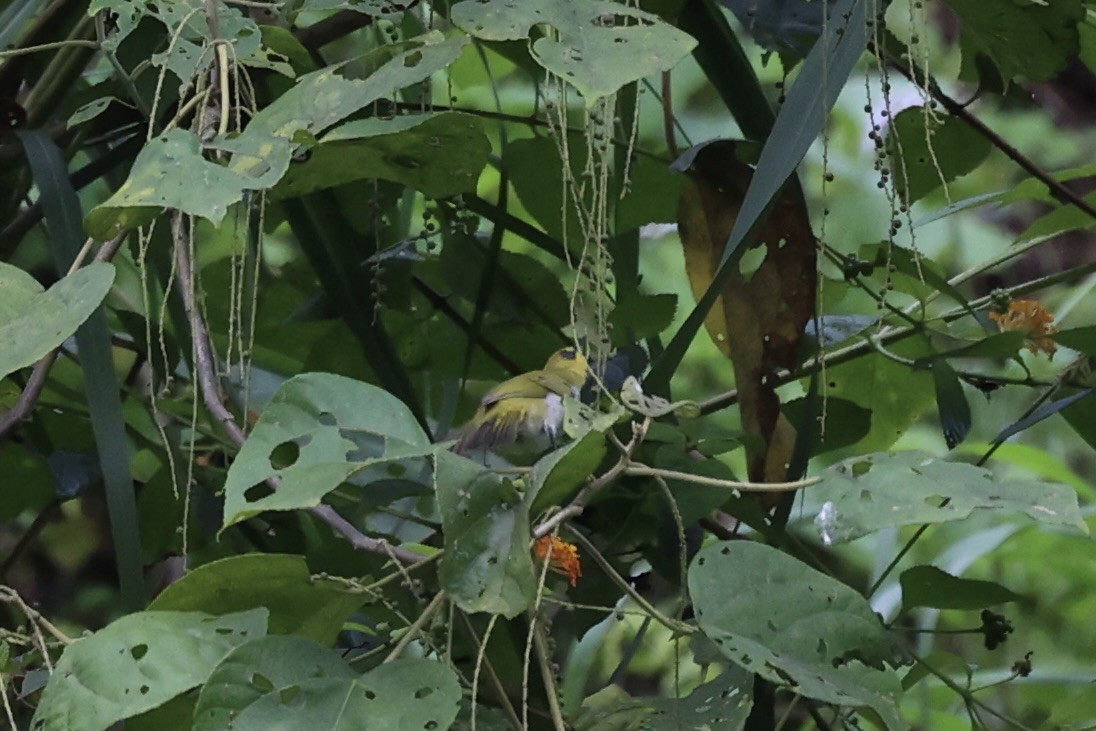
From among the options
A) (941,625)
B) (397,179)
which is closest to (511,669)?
(397,179)

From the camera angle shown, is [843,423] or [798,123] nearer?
[798,123]

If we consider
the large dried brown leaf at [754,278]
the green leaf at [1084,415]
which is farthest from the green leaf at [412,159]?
the green leaf at [1084,415]

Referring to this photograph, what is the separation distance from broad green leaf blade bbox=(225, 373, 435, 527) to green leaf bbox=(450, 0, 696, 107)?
134 mm

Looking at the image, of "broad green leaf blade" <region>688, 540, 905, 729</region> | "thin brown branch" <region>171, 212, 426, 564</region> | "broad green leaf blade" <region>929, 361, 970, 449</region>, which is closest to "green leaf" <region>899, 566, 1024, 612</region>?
"broad green leaf blade" <region>929, 361, 970, 449</region>

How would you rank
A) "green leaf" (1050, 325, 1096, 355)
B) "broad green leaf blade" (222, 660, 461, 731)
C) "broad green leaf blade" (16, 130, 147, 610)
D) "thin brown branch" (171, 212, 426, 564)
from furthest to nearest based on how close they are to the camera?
"green leaf" (1050, 325, 1096, 355), "broad green leaf blade" (16, 130, 147, 610), "thin brown branch" (171, 212, 426, 564), "broad green leaf blade" (222, 660, 461, 731)

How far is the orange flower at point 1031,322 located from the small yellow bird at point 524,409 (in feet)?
0.95

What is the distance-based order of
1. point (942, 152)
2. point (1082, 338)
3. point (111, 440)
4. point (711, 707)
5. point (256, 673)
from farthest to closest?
point (942, 152), point (1082, 338), point (111, 440), point (711, 707), point (256, 673)

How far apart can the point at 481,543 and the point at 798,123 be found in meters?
0.23

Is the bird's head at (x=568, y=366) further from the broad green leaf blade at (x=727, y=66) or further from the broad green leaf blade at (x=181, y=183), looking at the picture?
the broad green leaf blade at (x=181, y=183)

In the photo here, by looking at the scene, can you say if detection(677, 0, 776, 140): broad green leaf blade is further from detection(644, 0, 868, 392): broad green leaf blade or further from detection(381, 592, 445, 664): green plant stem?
detection(381, 592, 445, 664): green plant stem

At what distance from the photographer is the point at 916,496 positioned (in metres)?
0.42

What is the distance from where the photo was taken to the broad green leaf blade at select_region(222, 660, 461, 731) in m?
0.39

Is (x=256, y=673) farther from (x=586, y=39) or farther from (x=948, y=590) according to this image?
(x=948, y=590)

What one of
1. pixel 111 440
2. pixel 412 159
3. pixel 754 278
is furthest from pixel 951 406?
pixel 111 440
